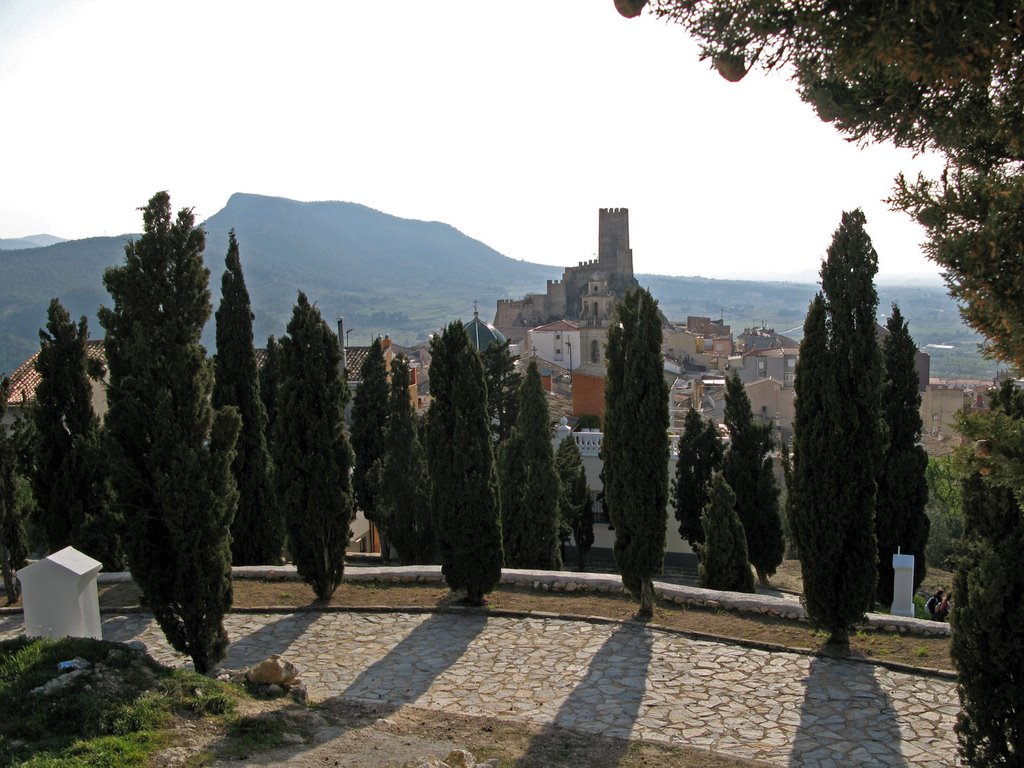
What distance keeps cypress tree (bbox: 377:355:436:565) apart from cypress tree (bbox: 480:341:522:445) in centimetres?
823

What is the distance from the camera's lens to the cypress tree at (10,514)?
1251 cm

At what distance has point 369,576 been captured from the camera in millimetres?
13836

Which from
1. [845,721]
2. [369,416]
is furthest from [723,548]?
[369,416]

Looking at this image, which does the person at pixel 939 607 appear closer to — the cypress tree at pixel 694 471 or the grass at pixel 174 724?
the grass at pixel 174 724

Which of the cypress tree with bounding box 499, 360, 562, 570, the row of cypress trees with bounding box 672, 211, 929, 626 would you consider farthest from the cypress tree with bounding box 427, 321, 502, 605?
the cypress tree with bounding box 499, 360, 562, 570

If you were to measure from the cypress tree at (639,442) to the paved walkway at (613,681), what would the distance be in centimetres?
101

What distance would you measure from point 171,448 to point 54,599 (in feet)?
7.11

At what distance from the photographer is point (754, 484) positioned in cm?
1959

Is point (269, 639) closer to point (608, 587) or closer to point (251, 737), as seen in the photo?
point (251, 737)

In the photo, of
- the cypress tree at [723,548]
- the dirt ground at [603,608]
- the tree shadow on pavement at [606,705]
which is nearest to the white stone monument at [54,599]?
the dirt ground at [603,608]

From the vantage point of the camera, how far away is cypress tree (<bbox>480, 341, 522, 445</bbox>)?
27.8 meters

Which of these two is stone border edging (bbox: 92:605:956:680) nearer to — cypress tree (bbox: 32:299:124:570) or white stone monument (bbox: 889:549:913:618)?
cypress tree (bbox: 32:299:124:570)

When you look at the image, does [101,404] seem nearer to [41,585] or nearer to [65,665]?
[41,585]

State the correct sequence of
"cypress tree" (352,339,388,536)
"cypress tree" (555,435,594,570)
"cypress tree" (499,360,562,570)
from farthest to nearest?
"cypress tree" (352,339,388,536)
"cypress tree" (555,435,594,570)
"cypress tree" (499,360,562,570)
